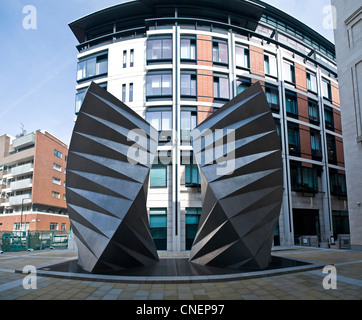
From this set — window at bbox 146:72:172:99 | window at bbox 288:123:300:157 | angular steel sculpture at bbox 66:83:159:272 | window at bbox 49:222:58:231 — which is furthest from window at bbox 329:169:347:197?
window at bbox 49:222:58:231

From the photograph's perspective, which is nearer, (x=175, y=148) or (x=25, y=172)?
(x=175, y=148)

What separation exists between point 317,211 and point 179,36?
2648cm

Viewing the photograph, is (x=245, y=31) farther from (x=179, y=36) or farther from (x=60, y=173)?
(x=60, y=173)

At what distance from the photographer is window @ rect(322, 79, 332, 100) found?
37.3m

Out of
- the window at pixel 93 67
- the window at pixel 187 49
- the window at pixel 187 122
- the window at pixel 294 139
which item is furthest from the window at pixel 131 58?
the window at pixel 294 139

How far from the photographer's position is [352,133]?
80.9ft

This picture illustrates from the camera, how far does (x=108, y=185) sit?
12.1 metres

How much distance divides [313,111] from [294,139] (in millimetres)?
6199

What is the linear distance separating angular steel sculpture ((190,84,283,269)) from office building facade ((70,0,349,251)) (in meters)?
12.6

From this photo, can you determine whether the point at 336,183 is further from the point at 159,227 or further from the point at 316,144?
the point at 159,227

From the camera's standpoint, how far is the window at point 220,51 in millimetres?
29656

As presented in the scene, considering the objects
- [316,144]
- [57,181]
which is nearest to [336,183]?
[316,144]
